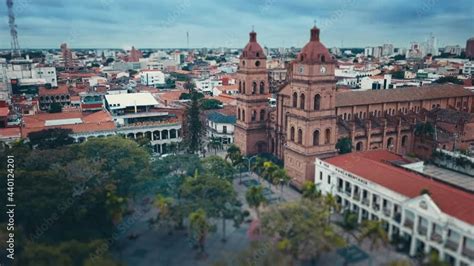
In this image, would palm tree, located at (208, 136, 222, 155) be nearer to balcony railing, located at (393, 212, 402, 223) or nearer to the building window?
the building window

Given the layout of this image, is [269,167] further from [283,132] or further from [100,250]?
[100,250]

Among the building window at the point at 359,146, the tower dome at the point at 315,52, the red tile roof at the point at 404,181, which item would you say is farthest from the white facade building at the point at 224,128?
the red tile roof at the point at 404,181

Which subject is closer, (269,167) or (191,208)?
(191,208)

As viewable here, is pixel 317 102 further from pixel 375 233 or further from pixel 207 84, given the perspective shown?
pixel 207 84

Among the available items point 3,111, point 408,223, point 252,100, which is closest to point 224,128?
point 252,100

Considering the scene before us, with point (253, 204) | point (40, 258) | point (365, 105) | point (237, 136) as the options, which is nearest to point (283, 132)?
point (237, 136)

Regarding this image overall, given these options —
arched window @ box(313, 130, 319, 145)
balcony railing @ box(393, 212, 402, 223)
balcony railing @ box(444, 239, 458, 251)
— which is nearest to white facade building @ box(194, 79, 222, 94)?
arched window @ box(313, 130, 319, 145)

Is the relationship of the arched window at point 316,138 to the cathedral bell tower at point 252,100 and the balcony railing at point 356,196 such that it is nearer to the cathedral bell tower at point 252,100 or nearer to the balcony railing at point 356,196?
the balcony railing at point 356,196
